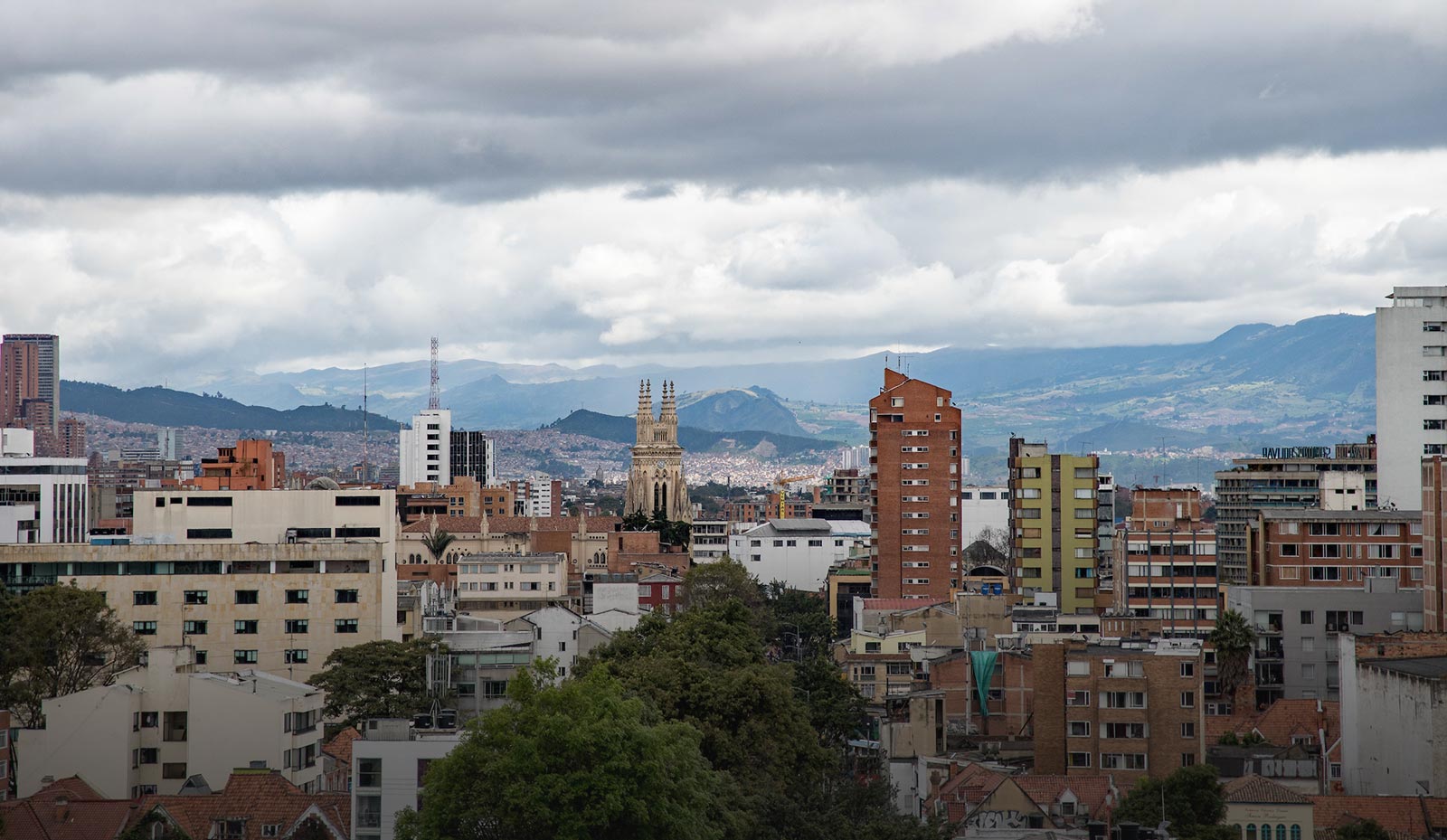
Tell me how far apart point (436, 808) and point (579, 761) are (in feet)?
12.0

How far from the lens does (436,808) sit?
49.0 metres

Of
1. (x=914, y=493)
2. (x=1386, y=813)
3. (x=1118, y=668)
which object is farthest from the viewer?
(x=914, y=493)

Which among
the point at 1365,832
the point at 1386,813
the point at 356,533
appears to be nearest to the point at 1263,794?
the point at 1386,813

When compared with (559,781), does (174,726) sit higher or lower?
lower

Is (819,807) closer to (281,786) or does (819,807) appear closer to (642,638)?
(281,786)

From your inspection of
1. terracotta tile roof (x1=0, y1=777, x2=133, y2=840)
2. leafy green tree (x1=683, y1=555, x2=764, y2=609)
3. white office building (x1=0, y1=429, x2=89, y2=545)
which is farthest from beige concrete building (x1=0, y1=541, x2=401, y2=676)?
white office building (x1=0, y1=429, x2=89, y2=545)

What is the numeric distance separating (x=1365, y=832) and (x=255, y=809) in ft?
100

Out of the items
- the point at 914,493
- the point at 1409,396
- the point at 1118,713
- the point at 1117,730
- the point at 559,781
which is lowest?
the point at 1117,730

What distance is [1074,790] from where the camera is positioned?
2559 inches

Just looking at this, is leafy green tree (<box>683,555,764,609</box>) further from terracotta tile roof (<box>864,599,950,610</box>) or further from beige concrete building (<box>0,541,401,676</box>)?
beige concrete building (<box>0,541,401,676</box>)

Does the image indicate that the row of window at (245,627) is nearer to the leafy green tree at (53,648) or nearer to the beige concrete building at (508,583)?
the leafy green tree at (53,648)

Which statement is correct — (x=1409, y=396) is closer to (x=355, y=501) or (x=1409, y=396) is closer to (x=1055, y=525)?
(x=1055, y=525)

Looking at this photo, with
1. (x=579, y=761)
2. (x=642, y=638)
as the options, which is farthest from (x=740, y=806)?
(x=642, y=638)

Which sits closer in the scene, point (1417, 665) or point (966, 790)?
point (966, 790)
